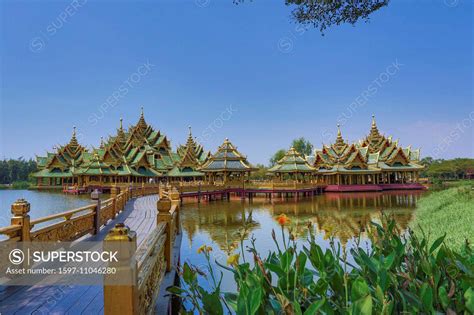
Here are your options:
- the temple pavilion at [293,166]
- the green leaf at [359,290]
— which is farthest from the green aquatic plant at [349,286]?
the temple pavilion at [293,166]

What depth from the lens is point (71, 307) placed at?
354 centimetres

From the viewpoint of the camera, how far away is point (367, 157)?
39281mm

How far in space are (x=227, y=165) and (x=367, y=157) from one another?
63.8 ft

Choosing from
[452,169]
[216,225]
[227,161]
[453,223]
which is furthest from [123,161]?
[452,169]

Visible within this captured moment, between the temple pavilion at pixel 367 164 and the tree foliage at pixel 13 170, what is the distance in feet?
180

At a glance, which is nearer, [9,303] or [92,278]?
[9,303]

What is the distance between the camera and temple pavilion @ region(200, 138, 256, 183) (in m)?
31.2

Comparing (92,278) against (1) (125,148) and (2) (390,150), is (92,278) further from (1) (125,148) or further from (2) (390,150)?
(2) (390,150)

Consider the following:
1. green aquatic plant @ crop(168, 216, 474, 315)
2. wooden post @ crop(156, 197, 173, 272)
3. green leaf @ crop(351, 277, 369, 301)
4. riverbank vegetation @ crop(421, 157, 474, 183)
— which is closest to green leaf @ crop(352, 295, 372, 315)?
green aquatic plant @ crop(168, 216, 474, 315)

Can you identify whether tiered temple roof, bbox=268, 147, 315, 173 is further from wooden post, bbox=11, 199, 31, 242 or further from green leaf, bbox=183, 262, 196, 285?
green leaf, bbox=183, 262, 196, 285

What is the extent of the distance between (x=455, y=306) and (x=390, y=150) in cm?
4341

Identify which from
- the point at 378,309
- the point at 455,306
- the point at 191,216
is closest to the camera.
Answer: the point at 378,309

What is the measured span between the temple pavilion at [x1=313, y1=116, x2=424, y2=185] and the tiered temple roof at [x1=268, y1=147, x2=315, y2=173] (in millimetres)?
4086

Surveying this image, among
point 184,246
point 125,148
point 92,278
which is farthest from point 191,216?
point 125,148
